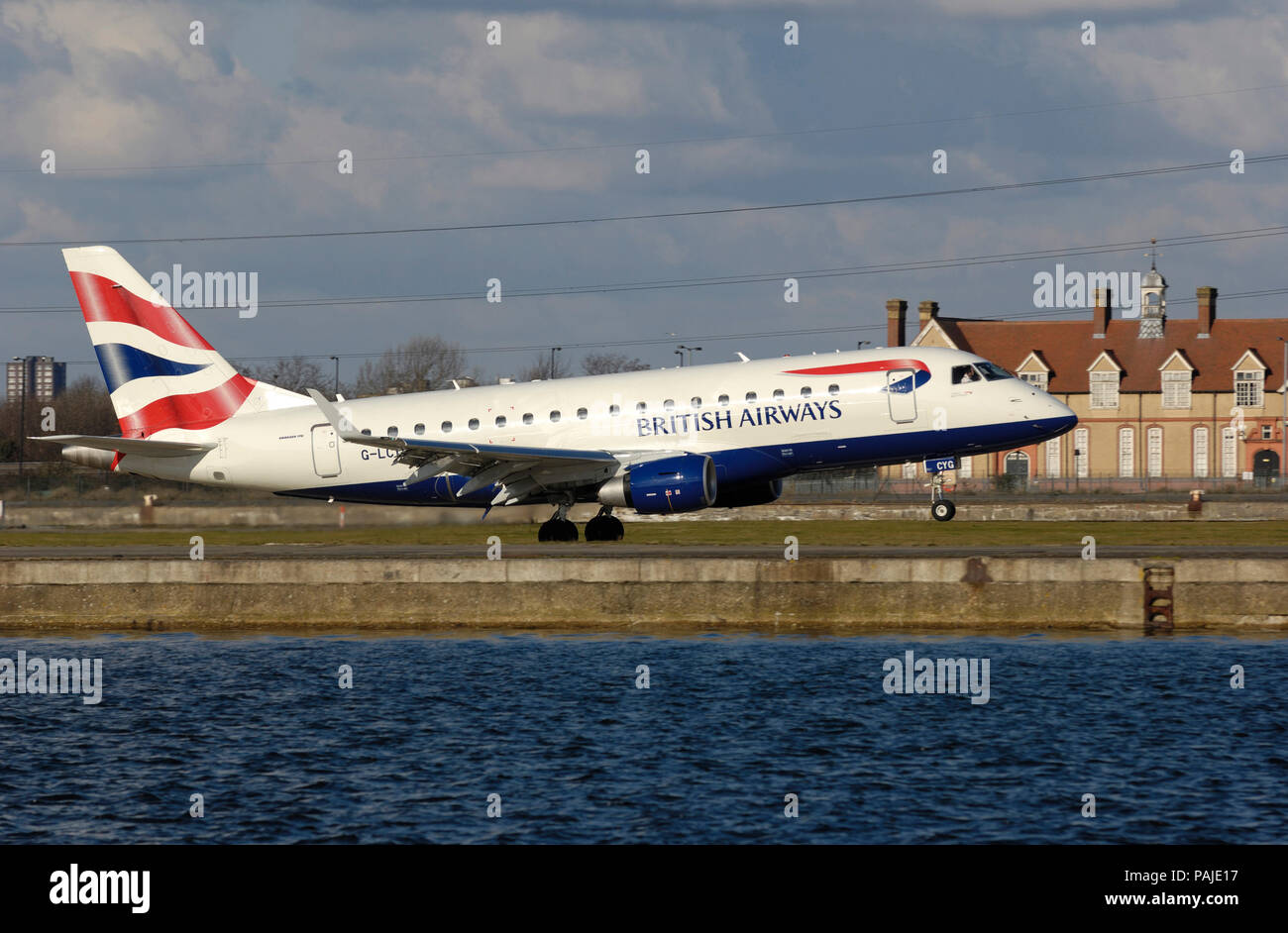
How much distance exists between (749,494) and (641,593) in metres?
8.86

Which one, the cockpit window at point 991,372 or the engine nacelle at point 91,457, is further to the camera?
the engine nacelle at point 91,457

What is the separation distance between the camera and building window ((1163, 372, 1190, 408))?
118 meters

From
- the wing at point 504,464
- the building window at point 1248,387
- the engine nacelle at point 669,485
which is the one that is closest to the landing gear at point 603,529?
the wing at point 504,464

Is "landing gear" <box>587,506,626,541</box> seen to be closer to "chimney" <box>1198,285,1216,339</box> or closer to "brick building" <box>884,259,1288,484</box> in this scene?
"brick building" <box>884,259,1288,484</box>

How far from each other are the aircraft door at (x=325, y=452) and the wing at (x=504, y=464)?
9.23ft

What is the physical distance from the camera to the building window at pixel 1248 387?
381 feet

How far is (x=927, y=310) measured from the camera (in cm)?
12700

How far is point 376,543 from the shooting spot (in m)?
42.3

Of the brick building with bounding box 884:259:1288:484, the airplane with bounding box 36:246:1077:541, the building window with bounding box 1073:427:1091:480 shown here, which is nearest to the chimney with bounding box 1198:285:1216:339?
the brick building with bounding box 884:259:1288:484

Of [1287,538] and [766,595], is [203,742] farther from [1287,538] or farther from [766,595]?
[1287,538]

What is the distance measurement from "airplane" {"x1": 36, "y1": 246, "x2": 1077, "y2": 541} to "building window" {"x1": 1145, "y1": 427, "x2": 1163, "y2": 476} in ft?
270

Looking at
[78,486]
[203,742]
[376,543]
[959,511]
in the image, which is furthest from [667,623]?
[78,486]

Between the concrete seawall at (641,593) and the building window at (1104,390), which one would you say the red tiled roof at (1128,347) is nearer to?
the building window at (1104,390)

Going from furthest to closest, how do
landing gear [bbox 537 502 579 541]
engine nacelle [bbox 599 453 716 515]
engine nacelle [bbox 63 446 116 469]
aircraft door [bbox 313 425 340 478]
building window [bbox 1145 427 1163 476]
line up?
building window [bbox 1145 427 1163 476]
engine nacelle [bbox 63 446 116 469]
aircraft door [bbox 313 425 340 478]
landing gear [bbox 537 502 579 541]
engine nacelle [bbox 599 453 716 515]
